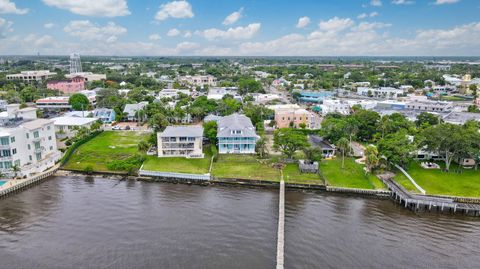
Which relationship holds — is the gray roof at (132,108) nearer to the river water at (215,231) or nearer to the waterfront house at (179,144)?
the waterfront house at (179,144)

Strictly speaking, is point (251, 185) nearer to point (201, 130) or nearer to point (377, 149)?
point (201, 130)

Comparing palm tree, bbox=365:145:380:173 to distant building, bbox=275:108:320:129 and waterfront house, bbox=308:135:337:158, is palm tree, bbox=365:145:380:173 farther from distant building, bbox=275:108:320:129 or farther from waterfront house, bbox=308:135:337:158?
distant building, bbox=275:108:320:129

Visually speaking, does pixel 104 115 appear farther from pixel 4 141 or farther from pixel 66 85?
pixel 66 85

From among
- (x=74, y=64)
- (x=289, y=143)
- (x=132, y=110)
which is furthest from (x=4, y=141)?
(x=74, y=64)

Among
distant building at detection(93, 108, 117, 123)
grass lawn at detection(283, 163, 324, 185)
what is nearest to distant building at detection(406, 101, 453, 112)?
grass lawn at detection(283, 163, 324, 185)

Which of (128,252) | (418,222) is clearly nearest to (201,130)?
(128,252)

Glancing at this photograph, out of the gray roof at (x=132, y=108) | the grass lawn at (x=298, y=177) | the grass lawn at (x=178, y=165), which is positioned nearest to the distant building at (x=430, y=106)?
the grass lawn at (x=298, y=177)
